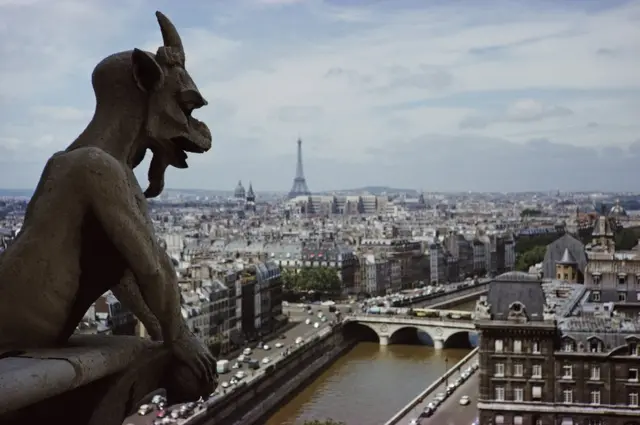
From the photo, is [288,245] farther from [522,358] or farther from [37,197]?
[37,197]

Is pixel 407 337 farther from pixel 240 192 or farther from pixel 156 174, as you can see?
pixel 240 192

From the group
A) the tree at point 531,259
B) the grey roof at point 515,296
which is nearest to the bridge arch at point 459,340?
the grey roof at point 515,296

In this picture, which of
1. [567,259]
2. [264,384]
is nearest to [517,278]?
[264,384]

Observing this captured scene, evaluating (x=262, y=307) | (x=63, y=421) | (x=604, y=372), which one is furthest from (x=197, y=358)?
(x=262, y=307)

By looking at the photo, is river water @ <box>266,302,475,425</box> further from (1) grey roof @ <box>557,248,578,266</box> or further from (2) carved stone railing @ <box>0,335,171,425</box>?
(2) carved stone railing @ <box>0,335,171,425</box>

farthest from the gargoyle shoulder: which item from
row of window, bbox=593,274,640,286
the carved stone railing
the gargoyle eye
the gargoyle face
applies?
row of window, bbox=593,274,640,286
